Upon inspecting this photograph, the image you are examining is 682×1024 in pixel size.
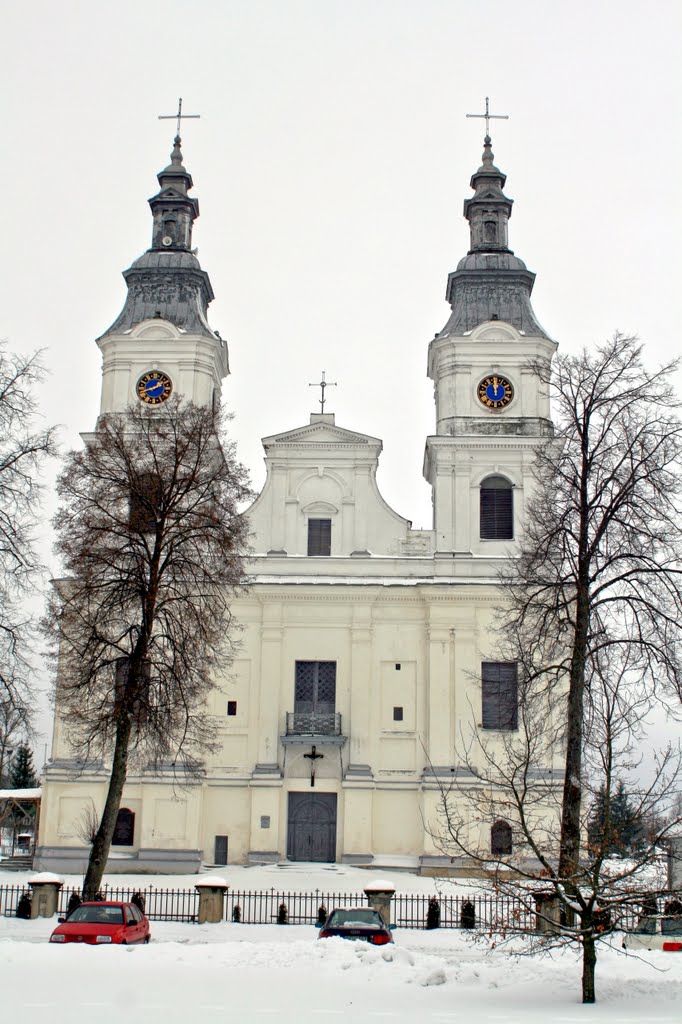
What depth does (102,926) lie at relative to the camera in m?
17.5

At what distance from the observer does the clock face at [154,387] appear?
36875 mm

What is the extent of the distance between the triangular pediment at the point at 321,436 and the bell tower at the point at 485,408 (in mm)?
2297

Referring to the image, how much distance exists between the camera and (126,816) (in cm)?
3431

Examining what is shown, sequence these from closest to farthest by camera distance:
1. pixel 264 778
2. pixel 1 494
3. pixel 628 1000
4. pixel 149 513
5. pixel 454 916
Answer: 1. pixel 628 1000
2. pixel 1 494
3. pixel 149 513
4. pixel 454 916
5. pixel 264 778

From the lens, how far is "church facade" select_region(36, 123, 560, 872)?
33906 mm

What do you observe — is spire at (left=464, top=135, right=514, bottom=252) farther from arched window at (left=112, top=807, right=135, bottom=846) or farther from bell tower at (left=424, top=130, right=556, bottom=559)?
arched window at (left=112, top=807, right=135, bottom=846)

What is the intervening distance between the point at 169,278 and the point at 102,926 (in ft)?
82.6

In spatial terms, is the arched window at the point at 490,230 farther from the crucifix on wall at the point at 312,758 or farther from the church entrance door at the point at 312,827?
the church entrance door at the point at 312,827

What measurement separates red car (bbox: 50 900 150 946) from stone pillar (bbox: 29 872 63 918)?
5.91 m

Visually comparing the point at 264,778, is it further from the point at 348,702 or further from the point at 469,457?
the point at 469,457

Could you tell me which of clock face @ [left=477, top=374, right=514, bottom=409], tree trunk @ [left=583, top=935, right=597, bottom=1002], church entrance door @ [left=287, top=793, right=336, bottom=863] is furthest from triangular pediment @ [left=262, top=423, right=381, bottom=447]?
tree trunk @ [left=583, top=935, right=597, bottom=1002]

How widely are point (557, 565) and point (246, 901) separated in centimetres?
1269

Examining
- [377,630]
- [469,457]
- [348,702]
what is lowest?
[348,702]

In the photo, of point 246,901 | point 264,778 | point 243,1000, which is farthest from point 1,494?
point 264,778
